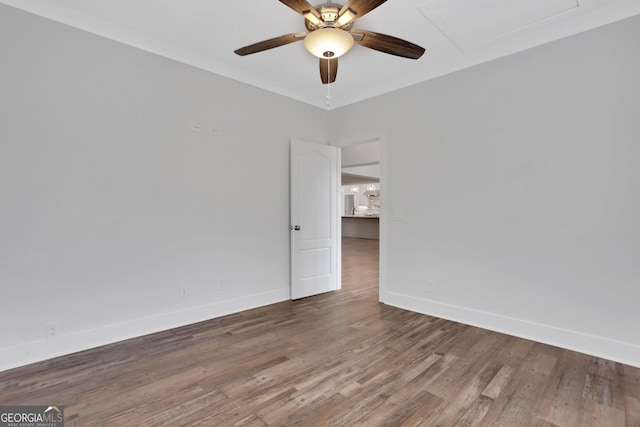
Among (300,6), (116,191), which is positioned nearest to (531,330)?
(300,6)

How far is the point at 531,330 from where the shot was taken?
2.86 metres

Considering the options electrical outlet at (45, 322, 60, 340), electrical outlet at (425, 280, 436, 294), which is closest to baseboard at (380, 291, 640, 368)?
electrical outlet at (425, 280, 436, 294)

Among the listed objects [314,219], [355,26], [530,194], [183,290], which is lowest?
[183,290]

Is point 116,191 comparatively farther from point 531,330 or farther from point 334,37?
point 531,330

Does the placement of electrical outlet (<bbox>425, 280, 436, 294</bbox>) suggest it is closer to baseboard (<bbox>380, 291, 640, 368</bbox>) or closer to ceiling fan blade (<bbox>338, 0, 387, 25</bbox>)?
baseboard (<bbox>380, 291, 640, 368</bbox>)

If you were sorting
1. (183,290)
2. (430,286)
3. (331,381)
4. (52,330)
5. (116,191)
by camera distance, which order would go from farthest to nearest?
(430,286), (183,290), (116,191), (52,330), (331,381)

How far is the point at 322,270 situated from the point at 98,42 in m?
3.59

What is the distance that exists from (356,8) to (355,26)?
74 cm

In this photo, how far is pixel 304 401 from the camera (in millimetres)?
1928

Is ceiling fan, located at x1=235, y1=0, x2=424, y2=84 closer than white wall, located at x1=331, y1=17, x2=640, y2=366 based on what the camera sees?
Yes

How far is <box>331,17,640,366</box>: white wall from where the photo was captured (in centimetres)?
247

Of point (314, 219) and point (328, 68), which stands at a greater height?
point (328, 68)

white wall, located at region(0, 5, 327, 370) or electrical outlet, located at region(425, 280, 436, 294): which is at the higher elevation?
white wall, located at region(0, 5, 327, 370)

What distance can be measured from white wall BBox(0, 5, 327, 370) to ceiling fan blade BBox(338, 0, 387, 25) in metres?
1.91
